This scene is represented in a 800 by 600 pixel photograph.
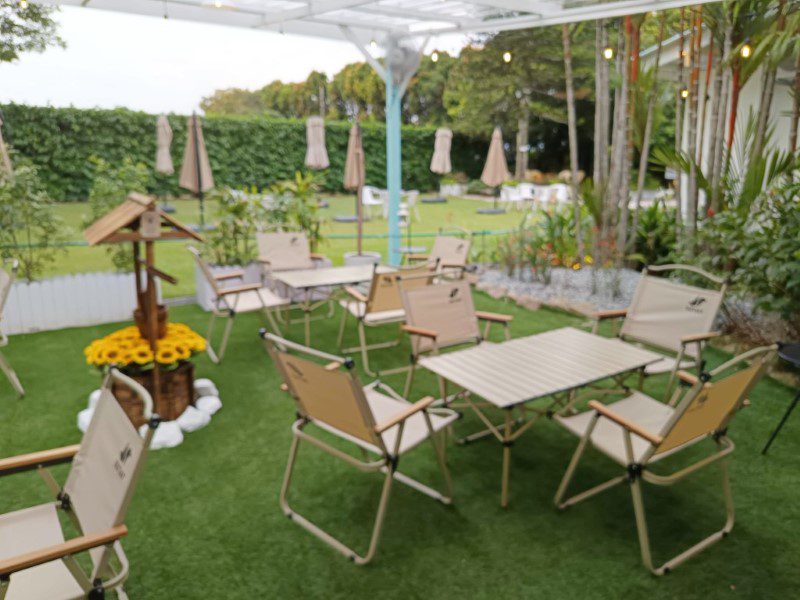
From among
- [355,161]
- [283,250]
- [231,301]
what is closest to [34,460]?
[231,301]

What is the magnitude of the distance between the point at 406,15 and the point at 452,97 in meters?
18.7

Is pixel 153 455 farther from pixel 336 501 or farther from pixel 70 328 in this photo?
pixel 70 328

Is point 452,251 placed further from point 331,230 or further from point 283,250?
point 331,230

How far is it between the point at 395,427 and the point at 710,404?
1399mm

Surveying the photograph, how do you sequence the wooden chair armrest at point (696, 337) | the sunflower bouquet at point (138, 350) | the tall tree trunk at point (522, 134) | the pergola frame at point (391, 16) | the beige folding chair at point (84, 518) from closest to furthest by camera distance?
the beige folding chair at point (84, 518), the wooden chair armrest at point (696, 337), the sunflower bouquet at point (138, 350), the pergola frame at point (391, 16), the tall tree trunk at point (522, 134)

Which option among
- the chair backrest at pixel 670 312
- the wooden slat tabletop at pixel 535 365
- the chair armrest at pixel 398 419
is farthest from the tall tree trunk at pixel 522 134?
the chair armrest at pixel 398 419

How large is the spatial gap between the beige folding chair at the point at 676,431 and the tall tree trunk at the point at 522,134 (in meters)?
18.6

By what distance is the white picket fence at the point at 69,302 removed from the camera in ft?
18.2

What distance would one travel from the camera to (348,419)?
101 inches

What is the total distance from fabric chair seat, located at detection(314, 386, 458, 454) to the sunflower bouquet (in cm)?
136

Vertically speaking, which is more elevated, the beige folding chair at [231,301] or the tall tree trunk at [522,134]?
the tall tree trunk at [522,134]

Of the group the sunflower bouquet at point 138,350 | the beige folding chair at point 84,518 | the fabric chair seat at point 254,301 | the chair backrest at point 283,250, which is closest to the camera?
the beige folding chair at point 84,518

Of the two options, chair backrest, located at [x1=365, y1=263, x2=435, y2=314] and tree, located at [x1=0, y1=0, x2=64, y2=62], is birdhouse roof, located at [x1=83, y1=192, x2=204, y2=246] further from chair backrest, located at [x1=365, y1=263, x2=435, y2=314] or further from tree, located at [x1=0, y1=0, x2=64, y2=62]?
tree, located at [x1=0, y1=0, x2=64, y2=62]

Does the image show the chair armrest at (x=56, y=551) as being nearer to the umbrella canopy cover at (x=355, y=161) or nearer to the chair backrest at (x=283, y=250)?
the chair backrest at (x=283, y=250)
